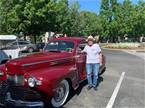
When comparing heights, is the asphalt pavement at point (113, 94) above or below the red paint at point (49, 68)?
below

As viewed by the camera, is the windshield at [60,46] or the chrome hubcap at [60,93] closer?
the chrome hubcap at [60,93]

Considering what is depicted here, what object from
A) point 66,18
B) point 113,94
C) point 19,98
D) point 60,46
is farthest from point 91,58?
point 66,18

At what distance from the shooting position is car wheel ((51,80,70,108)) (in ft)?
28.9

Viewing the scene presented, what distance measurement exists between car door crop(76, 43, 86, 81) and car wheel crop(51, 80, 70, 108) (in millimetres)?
1346

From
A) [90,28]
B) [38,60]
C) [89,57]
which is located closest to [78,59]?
[89,57]

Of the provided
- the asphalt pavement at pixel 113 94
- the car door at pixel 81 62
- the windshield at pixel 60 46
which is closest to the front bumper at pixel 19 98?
the asphalt pavement at pixel 113 94

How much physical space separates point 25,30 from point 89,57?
104 feet

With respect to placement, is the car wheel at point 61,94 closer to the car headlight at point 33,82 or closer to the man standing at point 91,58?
the car headlight at point 33,82

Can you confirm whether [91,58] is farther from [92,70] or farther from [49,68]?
[49,68]

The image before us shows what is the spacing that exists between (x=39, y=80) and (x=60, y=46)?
302 cm

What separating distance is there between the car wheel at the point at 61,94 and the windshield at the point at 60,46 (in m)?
1.73

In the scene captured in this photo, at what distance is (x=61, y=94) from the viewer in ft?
30.0

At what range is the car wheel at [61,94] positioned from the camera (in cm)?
881

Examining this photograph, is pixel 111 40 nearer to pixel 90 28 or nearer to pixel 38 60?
pixel 90 28
